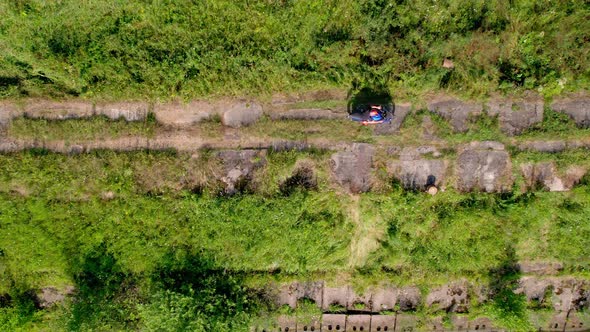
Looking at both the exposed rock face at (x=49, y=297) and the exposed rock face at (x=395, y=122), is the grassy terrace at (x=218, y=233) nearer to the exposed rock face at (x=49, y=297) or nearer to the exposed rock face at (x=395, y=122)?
the exposed rock face at (x=49, y=297)

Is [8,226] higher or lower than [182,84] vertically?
lower

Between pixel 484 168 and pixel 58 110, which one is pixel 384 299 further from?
pixel 58 110

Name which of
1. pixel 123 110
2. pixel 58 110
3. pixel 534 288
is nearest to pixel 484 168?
pixel 534 288

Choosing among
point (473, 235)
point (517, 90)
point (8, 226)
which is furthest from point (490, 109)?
point (8, 226)

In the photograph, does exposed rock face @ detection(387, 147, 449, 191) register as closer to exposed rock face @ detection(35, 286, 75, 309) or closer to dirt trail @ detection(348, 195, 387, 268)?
dirt trail @ detection(348, 195, 387, 268)

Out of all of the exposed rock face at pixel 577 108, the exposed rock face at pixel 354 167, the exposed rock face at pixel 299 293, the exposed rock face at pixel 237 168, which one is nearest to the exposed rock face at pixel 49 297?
the exposed rock face at pixel 237 168

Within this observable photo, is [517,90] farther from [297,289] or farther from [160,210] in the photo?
[160,210]

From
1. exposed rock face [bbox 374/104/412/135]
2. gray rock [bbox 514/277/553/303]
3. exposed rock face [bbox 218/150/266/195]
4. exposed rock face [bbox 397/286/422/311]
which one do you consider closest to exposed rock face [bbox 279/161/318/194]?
exposed rock face [bbox 218/150/266/195]
